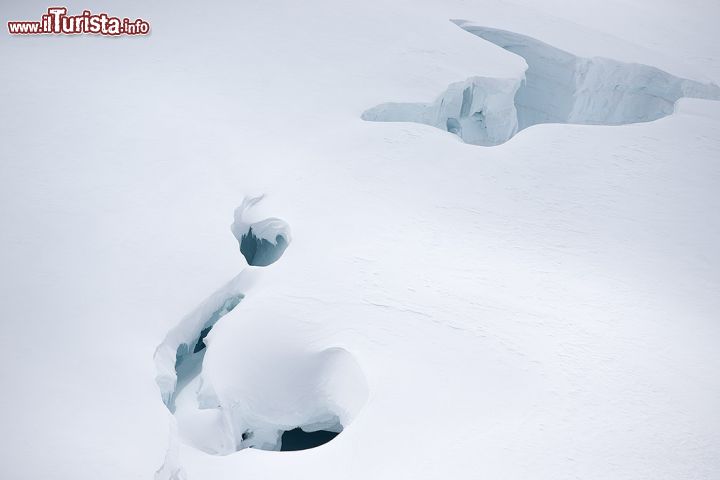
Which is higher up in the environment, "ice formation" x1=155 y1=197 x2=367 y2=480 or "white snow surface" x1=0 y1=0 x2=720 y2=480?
"white snow surface" x1=0 y1=0 x2=720 y2=480

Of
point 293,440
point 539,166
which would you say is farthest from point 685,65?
point 293,440

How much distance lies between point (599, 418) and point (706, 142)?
391 cm

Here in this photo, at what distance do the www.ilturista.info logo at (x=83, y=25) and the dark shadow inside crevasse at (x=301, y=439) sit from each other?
473 cm

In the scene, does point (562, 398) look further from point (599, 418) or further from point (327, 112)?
point (327, 112)

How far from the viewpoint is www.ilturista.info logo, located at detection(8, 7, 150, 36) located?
287 inches

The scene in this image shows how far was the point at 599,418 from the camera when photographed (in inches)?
150

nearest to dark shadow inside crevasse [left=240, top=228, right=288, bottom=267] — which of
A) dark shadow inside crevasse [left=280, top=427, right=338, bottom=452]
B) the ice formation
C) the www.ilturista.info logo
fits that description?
the ice formation

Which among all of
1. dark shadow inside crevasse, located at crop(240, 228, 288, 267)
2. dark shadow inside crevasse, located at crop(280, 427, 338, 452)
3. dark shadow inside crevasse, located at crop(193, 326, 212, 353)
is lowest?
dark shadow inside crevasse, located at crop(280, 427, 338, 452)

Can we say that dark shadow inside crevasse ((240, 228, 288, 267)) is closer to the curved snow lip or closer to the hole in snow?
the hole in snow

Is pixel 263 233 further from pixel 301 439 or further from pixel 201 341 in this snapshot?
pixel 301 439

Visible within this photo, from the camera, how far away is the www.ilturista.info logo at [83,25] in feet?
23.9

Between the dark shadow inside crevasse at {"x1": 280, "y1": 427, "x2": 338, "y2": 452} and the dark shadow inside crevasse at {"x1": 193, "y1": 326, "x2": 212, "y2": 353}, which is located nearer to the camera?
the dark shadow inside crevasse at {"x1": 280, "y1": 427, "x2": 338, "y2": 452}

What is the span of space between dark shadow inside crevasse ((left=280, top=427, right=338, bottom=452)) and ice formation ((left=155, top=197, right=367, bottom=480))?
191 mm

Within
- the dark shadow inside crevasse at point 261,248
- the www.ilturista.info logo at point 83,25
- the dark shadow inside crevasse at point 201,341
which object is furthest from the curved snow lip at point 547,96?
the dark shadow inside crevasse at point 201,341
